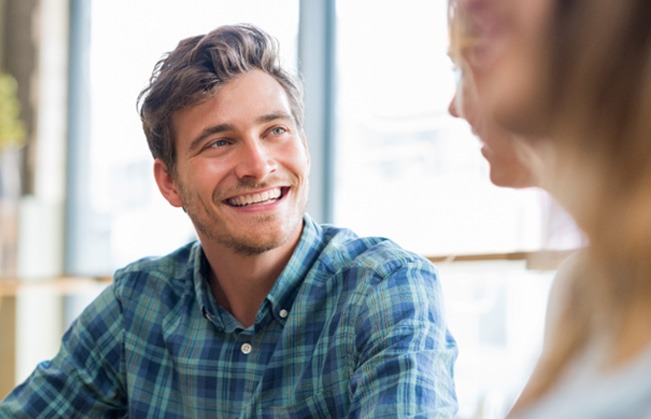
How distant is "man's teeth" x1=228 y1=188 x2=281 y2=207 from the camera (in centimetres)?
174

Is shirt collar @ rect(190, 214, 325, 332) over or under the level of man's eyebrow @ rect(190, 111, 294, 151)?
under

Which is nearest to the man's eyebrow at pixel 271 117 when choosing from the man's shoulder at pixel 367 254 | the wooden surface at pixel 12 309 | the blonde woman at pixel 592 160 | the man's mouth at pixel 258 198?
the man's mouth at pixel 258 198

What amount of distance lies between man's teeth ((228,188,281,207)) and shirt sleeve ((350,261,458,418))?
12.3 inches

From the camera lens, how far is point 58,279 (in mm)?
4102

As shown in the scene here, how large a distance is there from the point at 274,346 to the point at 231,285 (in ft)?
0.66

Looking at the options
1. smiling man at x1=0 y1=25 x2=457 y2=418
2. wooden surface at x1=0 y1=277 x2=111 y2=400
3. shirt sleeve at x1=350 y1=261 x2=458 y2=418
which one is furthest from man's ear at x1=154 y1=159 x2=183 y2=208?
wooden surface at x1=0 y1=277 x2=111 y2=400

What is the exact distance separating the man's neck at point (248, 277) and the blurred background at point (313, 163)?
0.45 m

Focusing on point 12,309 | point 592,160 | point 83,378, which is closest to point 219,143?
point 83,378

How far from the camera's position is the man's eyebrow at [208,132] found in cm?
176

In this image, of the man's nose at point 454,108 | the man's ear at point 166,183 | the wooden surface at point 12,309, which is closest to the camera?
the man's nose at point 454,108

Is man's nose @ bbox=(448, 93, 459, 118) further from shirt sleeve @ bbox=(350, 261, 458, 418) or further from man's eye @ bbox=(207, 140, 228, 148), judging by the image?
man's eye @ bbox=(207, 140, 228, 148)

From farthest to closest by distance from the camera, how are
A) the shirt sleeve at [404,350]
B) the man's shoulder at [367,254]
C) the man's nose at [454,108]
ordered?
1. the man's shoulder at [367,254]
2. the shirt sleeve at [404,350]
3. the man's nose at [454,108]

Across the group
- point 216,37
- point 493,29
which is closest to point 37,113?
point 216,37

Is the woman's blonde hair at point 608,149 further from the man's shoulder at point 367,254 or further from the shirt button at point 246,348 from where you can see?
the shirt button at point 246,348
